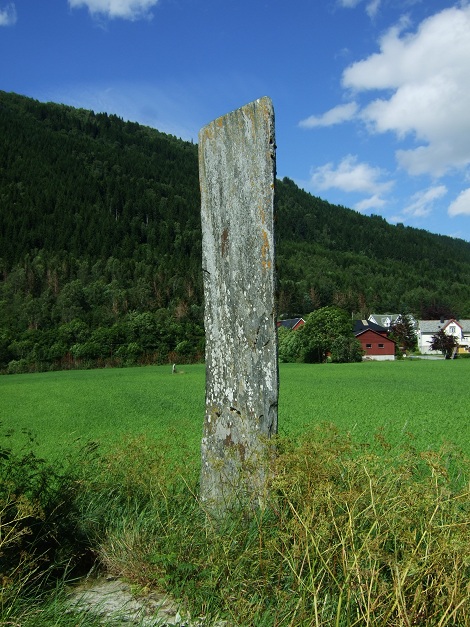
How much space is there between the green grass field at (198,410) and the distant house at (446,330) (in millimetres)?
83628

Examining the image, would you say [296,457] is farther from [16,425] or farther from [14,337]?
[14,337]

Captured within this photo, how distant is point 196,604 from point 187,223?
576ft

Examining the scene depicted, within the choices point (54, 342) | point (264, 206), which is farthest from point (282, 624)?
point (54, 342)

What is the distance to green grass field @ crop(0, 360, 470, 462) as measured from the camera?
41.9 ft

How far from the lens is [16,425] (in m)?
17.4

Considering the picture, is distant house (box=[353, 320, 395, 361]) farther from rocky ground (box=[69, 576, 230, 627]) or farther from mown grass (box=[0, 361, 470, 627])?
rocky ground (box=[69, 576, 230, 627])

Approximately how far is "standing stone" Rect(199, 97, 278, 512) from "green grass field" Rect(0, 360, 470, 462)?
3018 millimetres

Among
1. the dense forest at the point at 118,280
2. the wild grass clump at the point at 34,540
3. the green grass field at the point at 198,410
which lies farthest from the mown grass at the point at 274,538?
the dense forest at the point at 118,280

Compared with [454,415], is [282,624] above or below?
above

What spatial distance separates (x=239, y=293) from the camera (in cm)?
451

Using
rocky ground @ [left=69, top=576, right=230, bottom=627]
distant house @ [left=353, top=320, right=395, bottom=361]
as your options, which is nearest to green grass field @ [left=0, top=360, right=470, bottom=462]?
rocky ground @ [left=69, top=576, right=230, bottom=627]

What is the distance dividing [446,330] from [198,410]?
102 meters

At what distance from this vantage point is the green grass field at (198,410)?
12766 millimetres

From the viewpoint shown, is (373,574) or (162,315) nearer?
(373,574)
